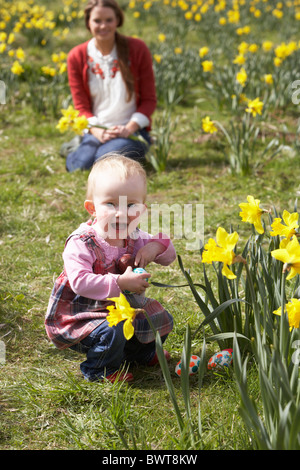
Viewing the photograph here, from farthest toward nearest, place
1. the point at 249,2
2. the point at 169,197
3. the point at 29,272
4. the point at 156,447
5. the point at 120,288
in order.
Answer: the point at 249,2
the point at 169,197
the point at 29,272
the point at 120,288
the point at 156,447

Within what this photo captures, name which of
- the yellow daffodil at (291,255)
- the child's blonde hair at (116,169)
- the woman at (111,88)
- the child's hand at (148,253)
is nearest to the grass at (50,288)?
the woman at (111,88)

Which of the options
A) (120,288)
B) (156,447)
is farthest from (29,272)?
(156,447)

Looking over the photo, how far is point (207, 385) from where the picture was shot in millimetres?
1931

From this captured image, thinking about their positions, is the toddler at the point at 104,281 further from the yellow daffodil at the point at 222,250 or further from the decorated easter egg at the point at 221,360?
the yellow daffodil at the point at 222,250

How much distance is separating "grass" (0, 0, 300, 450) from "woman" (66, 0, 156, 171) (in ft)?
0.91

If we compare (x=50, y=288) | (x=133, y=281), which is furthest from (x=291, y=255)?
(x=50, y=288)

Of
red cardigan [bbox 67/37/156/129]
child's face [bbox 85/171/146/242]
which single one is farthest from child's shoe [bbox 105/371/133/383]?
red cardigan [bbox 67/37/156/129]

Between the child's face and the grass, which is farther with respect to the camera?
the child's face

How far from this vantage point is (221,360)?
197 centimetres

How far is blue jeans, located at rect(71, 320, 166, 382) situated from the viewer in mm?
1891

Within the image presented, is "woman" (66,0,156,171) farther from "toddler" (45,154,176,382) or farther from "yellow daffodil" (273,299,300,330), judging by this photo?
"yellow daffodil" (273,299,300,330)

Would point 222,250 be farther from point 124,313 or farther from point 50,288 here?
point 50,288

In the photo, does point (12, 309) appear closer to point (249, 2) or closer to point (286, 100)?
point (286, 100)
